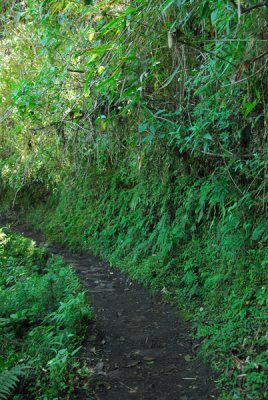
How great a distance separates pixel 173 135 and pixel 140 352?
10.8 ft

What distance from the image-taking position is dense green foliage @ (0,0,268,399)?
3.91 metres

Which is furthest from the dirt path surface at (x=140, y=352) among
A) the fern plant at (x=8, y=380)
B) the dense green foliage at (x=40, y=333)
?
the fern plant at (x=8, y=380)

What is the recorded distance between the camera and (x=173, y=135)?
6.22 m

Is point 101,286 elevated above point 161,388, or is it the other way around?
point 161,388

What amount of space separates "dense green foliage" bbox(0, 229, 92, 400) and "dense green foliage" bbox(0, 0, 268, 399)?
1.60 meters

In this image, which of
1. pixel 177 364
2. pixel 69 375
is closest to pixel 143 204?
pixel 177 364

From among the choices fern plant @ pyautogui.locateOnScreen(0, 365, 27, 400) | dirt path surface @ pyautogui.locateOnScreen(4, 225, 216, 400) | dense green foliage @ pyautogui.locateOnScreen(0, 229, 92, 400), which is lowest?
dirt path surface @ pyautogui.locateOnScreen(4, 225, 216, 400)

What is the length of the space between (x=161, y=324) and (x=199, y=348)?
102 centimetres

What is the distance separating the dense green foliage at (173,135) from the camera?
12.8 feet

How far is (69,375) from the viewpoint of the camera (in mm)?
4043

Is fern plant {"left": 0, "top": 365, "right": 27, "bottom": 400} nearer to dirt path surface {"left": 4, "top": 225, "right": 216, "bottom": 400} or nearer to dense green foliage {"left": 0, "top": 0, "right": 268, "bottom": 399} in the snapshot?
dirt path surface {"left": 4, "top": 225, "right": 216, "bottom": 400}

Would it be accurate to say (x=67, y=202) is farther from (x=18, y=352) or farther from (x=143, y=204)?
(x=18, y=352)

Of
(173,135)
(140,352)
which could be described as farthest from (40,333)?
(173,135)

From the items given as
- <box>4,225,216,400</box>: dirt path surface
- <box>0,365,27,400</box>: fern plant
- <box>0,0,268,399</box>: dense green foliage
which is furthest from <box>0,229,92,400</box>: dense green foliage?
<box>0,0,268,399</box>: dense green foliage
